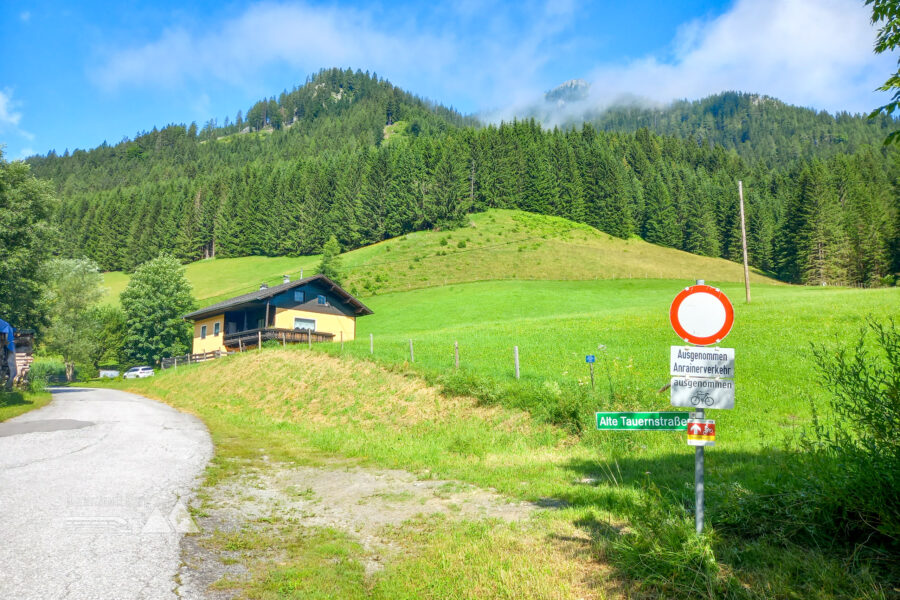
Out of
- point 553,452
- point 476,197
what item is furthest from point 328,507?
point 476,197

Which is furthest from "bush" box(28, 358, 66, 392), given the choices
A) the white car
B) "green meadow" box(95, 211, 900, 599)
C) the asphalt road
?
the asphalt road

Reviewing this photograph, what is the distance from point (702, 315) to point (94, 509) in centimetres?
879

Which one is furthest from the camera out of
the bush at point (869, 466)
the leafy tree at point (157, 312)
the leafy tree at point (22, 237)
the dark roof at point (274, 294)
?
the leafy tree at point (157, 312)

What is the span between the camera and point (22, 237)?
3094cm

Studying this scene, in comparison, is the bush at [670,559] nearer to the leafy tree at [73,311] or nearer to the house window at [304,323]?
the house window at [304,323]

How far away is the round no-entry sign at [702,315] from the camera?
5211 millimetres

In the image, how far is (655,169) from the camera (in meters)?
132

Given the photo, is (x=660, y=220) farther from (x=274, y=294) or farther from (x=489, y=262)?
(x=274, y=294)

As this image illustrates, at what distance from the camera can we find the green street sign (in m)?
5.31

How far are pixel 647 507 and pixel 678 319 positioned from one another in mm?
2026

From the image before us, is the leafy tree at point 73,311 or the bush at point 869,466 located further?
the leafy tree at point 73,311

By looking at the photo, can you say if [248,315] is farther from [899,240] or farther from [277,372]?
[899,240]

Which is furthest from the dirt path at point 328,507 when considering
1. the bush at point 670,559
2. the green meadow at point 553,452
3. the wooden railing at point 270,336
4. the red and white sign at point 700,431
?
the wooden railing at point 270,336

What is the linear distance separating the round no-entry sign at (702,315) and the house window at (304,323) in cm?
4246
